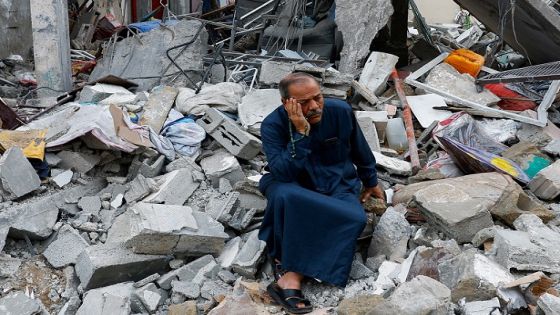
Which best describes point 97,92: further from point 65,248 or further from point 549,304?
point 549,304

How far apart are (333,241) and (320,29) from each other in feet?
17.4

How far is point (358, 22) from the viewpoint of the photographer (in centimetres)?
760

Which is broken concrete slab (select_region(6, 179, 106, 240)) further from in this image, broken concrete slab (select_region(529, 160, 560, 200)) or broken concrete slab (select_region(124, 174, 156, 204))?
broken concrete slab (select_region(529, 160, 560, 200))

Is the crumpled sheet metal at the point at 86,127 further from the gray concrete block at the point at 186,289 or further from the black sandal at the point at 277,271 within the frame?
the black sandal at the point at 277,271

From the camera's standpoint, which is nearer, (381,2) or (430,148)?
(430,148)

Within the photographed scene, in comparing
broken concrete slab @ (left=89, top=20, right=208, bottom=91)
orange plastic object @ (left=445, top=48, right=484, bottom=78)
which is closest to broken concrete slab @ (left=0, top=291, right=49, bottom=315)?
broken concrete slab @ (left=89, top=20, right=208, bottom=91)

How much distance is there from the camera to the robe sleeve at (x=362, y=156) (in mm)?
4234

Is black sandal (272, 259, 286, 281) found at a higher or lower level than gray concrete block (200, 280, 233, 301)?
higher

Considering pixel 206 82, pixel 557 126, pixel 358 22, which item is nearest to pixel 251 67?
pixel 206 82

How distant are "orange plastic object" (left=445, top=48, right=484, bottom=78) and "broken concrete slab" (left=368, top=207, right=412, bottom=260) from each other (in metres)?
3.52

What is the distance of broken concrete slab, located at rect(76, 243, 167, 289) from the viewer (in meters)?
4.04

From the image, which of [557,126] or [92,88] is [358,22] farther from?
[92,88]

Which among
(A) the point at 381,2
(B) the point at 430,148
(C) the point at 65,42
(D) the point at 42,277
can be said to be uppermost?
(A) the point at 381,2

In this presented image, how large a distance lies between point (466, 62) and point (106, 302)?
506cm
